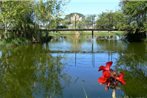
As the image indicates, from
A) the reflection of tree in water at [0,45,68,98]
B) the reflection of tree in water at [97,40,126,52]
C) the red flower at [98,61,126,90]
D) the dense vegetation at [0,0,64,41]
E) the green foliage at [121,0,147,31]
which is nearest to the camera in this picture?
the red flower at [98,61,126,90]

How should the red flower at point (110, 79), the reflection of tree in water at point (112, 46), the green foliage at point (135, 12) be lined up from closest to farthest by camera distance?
the red flower at point (110, 79) → the reflection of tree in water at point (112, 46) → the green foliage at point (135, 12)

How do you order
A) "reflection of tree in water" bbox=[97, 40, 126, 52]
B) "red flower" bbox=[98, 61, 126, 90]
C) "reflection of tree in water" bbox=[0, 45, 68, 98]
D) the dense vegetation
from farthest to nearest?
the dense vegetation → "reflection of tree in water" bbox=[97, 40, 126, 52] → "reflection of tree in water" bbox=[0, 45, 68, 98] → "red flower" bbox=[98, 61, 126, 90]

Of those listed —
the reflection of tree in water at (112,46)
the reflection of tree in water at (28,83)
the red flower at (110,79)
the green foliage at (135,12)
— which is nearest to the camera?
the red flower at (110,79)

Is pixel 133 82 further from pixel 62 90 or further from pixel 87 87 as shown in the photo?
pixel 62 90

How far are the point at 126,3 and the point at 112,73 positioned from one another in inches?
2221

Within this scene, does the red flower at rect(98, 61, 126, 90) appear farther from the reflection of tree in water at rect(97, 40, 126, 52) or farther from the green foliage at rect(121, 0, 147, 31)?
the green foliage at rect(121, 0, 147, 31)

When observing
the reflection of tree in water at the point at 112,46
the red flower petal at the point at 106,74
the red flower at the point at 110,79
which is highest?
the red flower petal at the point at 106,74

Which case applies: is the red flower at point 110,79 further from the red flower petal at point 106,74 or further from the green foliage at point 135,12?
the green foliage at point 135,12

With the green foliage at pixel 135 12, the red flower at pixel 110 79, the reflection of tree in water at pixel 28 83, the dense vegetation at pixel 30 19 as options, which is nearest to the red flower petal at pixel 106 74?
the red flower at pixel 110 79

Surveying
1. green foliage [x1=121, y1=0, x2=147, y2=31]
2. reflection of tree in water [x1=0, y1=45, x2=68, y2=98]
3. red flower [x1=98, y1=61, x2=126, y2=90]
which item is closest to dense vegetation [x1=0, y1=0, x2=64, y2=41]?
green foliage [x1=121, y1=0, x2=147, y2=31]

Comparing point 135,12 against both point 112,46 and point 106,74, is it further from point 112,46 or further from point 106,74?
point 106,74

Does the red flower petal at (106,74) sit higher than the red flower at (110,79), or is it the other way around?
the red flower petal at (106,74)

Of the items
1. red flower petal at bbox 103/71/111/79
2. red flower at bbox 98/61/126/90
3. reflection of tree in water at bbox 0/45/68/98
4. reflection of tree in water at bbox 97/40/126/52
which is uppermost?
red flower petal at bbox 103/71/111/79

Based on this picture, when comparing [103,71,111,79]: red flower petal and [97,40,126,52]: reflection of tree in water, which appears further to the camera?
[97,40,126,52]: reflection of tree in water
